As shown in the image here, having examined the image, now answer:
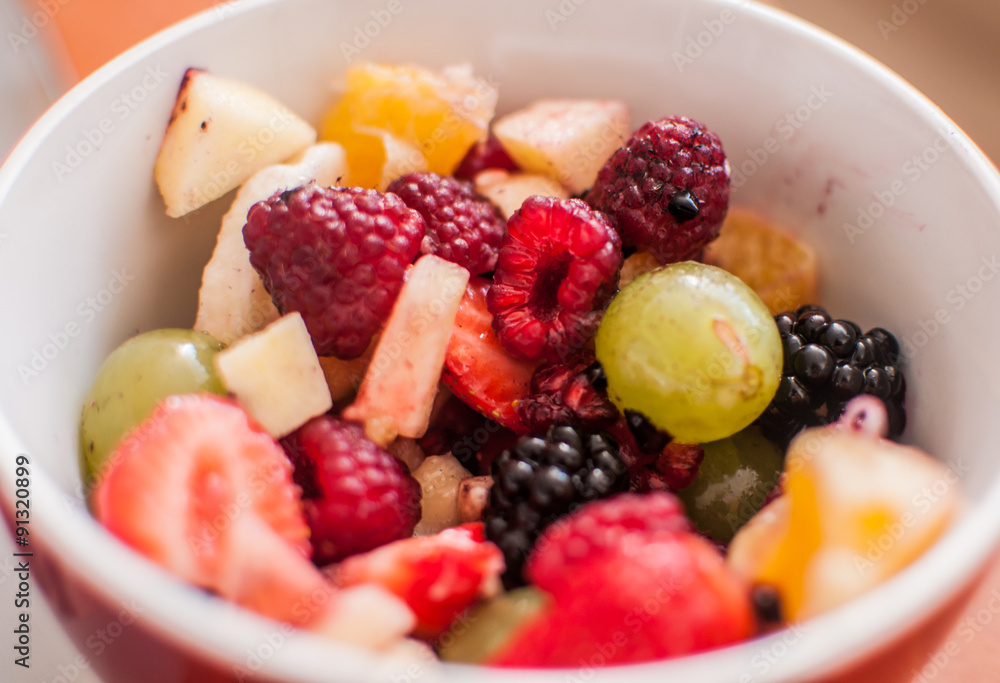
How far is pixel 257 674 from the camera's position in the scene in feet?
1.43

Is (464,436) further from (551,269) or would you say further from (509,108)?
(509,108)

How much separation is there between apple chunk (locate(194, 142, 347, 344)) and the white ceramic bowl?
0.24ft

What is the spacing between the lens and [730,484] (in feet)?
2.32

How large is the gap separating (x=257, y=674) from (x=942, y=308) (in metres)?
0.63

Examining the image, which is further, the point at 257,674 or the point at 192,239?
A: the point at 192,239

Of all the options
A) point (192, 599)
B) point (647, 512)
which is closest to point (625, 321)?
point (647, 512)

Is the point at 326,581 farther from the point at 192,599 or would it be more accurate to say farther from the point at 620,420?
the point at 620,420

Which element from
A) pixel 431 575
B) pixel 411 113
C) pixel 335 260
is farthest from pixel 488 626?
pixel 411 113

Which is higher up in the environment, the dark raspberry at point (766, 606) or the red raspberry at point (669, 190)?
the red raspberry at point (669, 190)

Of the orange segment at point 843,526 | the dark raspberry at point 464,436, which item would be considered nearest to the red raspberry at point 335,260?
the dark raspberry at point 464,436

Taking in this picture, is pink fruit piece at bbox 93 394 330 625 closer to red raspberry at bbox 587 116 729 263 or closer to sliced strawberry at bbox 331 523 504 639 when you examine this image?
sliced strawberry at bbox 331 523 504 639

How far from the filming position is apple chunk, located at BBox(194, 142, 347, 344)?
763 millimetres

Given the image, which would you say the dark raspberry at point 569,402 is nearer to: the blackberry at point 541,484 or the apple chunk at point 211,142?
the blackberry at point 541,484

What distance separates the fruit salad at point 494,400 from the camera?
526 millimetres
